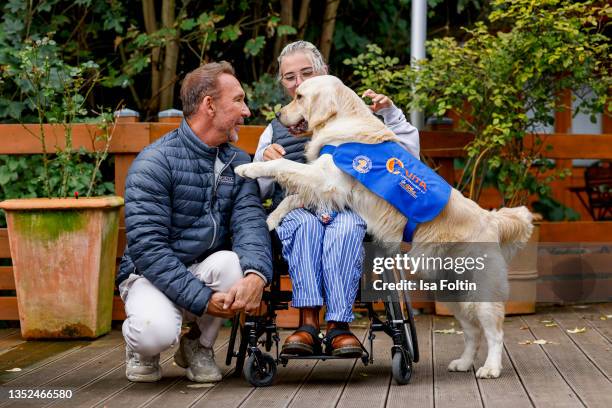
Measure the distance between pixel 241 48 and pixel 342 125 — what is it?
3.56 meters

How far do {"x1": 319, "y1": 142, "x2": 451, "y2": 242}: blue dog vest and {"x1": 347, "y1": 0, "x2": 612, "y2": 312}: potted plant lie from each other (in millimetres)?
1707

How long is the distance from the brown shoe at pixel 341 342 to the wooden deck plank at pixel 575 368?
2.76 ft

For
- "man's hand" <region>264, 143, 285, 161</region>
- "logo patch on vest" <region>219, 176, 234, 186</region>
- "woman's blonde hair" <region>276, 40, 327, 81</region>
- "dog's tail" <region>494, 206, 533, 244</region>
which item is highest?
"woman's blonde hair" <region>276, 40, 327, 81</region>

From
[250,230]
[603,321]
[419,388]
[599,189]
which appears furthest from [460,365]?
[599,189]

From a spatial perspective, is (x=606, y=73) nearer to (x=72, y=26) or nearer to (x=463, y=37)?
(x=463, y=37)

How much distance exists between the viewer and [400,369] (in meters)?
3.69

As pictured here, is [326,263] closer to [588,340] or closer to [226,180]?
[226,180]

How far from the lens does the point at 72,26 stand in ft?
23.5

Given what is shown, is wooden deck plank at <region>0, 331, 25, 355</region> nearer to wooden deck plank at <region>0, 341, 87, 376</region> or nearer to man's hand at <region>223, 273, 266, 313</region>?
wooden deck plank at <region>0, 341, 87, 376</region>

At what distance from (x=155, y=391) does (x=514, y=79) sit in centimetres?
308

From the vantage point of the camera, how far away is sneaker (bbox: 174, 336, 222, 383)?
12.7 ft

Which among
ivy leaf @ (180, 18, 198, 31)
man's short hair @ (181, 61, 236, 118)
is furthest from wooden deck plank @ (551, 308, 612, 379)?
ivy leaf @ (180, 18, 198, 31)

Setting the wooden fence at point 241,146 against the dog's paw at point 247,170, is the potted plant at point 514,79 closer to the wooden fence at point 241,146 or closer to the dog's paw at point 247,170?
the wooden fence at point 241,146

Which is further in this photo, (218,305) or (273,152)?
(273,152)
